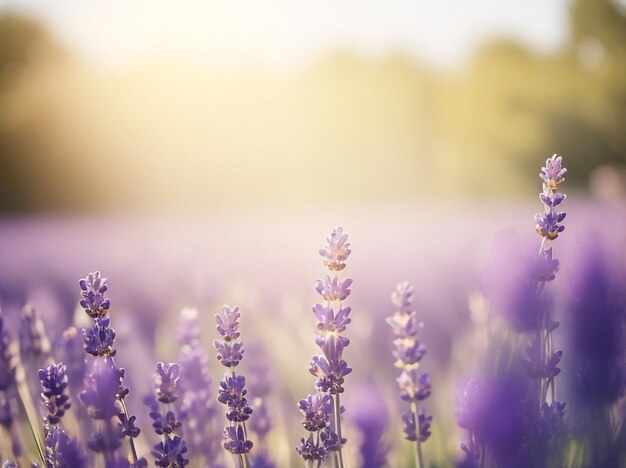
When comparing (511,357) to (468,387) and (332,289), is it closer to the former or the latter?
(468,387)

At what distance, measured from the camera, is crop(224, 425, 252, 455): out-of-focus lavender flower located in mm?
1754

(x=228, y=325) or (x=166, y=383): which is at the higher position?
(x=228, y=325)

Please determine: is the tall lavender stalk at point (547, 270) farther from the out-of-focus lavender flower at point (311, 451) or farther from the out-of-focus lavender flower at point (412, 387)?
the out-of-focus lavender flower at point (311, 451)

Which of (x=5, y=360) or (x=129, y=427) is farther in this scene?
(x=5, y=360)

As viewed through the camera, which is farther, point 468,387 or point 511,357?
point 511,357

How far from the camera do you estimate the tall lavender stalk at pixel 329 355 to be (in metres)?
1.68

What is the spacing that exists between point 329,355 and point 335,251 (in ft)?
0.76

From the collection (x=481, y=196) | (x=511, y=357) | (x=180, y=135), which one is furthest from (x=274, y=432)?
(x=481, y=196)

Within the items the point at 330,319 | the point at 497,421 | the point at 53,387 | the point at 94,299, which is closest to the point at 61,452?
the point at 53,387

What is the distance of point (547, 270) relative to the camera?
1729 millimetres

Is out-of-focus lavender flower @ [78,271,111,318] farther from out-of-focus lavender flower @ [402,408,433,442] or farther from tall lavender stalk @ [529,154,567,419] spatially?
tall lavender stalk @ [529,154,567,419]

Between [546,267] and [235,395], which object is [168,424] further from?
[546,267]

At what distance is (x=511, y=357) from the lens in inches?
81.7

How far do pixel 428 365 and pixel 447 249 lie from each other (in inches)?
173
